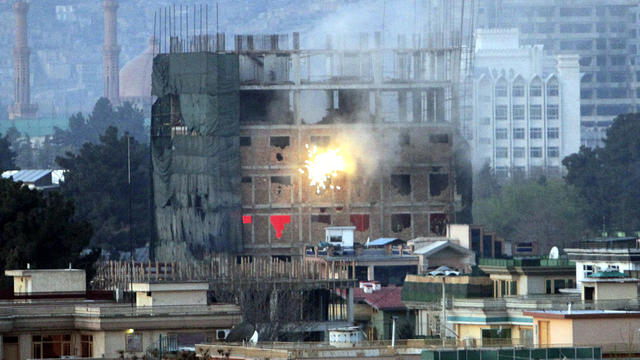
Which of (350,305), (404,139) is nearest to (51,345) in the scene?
(350,305)

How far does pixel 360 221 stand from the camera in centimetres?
11825

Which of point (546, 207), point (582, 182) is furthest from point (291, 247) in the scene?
point (582, 182)

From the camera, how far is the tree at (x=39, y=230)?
81.6 metres

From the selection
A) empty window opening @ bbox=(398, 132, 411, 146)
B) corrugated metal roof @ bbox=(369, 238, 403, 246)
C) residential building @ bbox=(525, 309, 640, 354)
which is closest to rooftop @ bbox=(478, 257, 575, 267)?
residential building @ bbox=(525, 309, 640, 354)

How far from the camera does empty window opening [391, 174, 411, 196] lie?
118 m

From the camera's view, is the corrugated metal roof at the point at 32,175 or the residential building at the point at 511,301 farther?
the corrugated metal roof at the point at 32,175

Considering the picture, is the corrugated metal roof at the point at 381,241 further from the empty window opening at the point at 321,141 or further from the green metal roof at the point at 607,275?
the green metal roof at the point at 607,275

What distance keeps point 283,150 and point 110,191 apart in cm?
2530

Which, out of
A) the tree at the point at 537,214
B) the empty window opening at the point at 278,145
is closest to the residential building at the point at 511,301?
the empty window opening at the point at 278,145

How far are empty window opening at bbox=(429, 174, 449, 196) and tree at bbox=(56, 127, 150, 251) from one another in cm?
2296

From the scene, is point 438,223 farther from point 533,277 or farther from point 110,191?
point 533,277

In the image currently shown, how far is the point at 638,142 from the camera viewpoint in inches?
7092

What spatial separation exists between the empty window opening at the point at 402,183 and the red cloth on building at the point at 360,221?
203 cm

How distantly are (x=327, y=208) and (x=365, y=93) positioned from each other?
19.7ft
